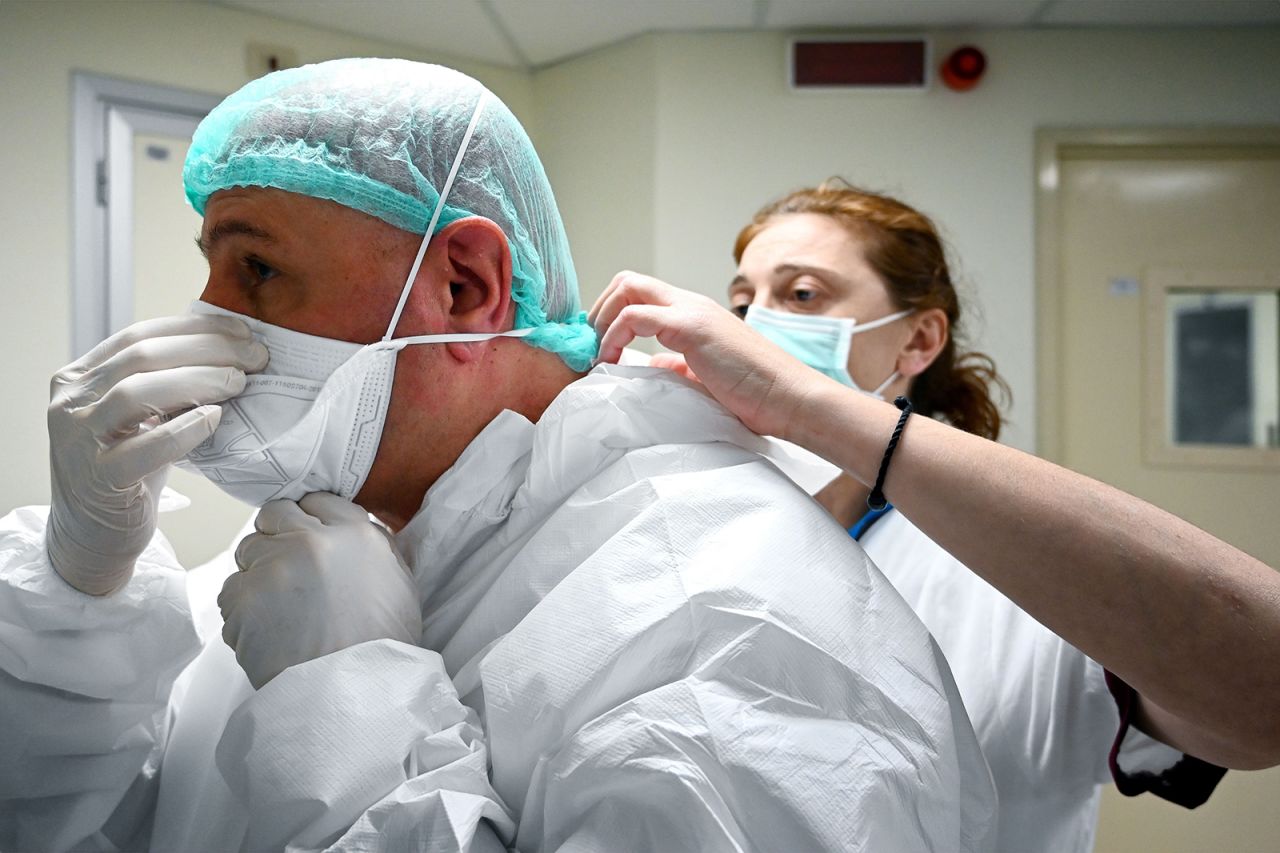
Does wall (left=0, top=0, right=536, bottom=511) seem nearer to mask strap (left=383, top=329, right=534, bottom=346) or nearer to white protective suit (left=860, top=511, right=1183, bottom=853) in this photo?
mask strap (left=383, top=329, right=534, bottom=346)

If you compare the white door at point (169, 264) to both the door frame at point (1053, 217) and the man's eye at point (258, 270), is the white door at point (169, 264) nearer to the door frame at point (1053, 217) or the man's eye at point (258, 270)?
the man's eye at point (258, 270)

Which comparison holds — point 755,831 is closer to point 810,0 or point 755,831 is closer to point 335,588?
point 335,588

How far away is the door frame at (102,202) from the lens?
100 inches

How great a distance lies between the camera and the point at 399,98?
941 mm

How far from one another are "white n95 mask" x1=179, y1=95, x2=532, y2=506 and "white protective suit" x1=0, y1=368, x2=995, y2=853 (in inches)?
4.8

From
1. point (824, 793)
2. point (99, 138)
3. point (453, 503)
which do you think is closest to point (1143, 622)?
point (824, 793)

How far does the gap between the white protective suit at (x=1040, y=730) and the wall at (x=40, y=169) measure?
240 centimetres

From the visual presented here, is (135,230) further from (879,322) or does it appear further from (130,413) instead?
(879,322)

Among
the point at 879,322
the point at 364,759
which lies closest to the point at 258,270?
the point at 364,759

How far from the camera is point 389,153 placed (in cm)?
91

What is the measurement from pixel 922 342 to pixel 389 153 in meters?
1.34

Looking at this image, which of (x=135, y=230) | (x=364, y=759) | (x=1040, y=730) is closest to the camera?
(x=364, y=759)

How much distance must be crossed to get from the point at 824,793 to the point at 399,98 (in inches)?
32.7

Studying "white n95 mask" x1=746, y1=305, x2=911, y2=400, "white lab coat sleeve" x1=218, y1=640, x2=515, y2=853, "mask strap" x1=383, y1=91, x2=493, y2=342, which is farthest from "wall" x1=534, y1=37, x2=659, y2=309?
"white lab coat sleeve" x1=218, y1=640, x2=515, y2=853
